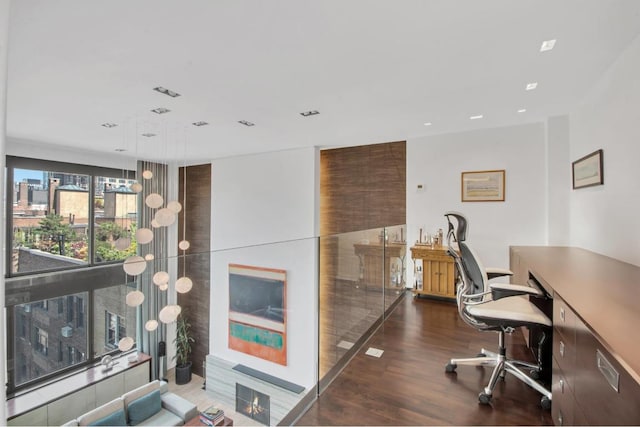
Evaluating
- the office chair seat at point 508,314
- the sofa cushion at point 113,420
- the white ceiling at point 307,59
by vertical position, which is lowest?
the sofa cushion at point 113,420

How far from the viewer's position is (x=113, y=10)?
1835 mm

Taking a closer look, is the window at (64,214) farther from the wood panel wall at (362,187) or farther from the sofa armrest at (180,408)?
the wood panel wall at (362,187)

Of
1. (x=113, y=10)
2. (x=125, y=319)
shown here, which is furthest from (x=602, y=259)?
(x=125, y=319)

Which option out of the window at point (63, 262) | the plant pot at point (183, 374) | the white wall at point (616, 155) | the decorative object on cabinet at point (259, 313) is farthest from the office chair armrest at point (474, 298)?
the plant pot at point (183, 374)

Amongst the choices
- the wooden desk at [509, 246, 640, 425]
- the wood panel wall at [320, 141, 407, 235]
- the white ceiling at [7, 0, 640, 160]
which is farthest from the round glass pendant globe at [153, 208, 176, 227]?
the wooden desk at [509, 246, 640, 425]

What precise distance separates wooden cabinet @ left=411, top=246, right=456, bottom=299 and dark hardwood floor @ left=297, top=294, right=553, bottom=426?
1.20 meters

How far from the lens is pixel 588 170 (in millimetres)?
3309

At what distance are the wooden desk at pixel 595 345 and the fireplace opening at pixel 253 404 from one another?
17.1ft

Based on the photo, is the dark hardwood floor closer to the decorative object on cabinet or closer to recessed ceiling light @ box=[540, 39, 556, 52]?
recessed ceiling light @ box=[540, 39, 556, 52]

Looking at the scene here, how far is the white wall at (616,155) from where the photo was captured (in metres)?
2.35

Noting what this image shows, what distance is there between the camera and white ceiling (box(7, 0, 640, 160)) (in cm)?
188

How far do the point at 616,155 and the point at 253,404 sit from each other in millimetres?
6504

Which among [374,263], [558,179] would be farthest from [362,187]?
[558,179]

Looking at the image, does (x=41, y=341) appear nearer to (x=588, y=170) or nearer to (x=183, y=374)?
(x=588, y=170)
